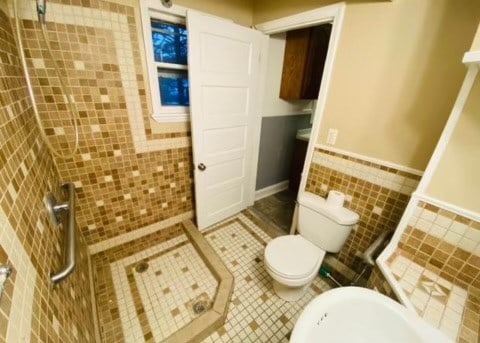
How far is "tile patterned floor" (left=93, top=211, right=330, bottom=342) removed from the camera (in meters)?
1.29

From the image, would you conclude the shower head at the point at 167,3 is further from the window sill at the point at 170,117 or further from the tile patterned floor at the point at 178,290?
the tile patterned floor at the point at 178,290

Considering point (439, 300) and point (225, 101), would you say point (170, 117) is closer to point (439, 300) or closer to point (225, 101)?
point (225, 101)

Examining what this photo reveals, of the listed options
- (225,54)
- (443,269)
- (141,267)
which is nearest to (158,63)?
(225,54)

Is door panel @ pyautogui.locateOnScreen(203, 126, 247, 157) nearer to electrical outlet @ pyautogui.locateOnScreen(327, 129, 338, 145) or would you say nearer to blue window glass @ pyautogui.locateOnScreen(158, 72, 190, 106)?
blue window glass @ pyautogui.locateOnScreen(158, 72, 190, 106)

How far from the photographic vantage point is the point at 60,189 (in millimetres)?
1204

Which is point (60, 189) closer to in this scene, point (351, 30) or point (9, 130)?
point (9, 130)

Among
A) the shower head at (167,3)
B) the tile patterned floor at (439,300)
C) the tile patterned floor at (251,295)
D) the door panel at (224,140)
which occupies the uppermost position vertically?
the shower head at (167,3)

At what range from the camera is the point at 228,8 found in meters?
1.64

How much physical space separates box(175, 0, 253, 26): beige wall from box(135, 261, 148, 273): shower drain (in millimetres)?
2057

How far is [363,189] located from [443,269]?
548 millimetres

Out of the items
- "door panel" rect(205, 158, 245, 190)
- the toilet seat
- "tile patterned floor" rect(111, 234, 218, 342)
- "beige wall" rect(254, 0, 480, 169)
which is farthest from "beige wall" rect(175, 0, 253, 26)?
"tile patterned floor" rect(111, 234, 218, 342)

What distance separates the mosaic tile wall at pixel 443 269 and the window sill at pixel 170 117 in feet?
5.49

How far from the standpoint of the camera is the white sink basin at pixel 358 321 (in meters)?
0.77

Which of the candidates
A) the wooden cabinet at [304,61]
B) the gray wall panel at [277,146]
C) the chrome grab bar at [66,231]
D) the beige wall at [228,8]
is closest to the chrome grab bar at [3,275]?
the chrome grab bar at [66,231]
